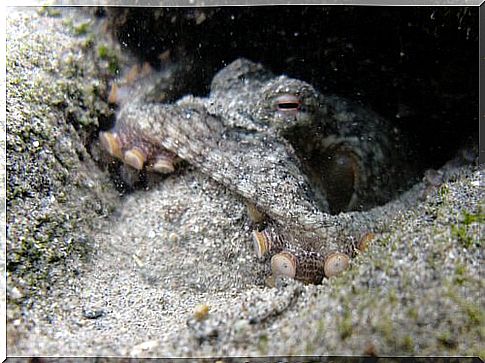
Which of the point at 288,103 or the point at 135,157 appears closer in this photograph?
the point at 288,103

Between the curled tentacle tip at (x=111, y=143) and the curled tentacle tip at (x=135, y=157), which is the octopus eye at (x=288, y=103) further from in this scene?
the curled tentacle tip at (x=111, y=143)

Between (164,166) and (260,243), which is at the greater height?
(164,166)

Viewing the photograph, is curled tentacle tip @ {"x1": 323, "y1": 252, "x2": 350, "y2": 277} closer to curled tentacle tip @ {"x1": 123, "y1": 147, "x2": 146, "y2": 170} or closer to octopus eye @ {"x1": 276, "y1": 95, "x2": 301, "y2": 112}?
octopus eye @ {"x1": 276, "y1": 95, "x2": 301, "y2": 112}

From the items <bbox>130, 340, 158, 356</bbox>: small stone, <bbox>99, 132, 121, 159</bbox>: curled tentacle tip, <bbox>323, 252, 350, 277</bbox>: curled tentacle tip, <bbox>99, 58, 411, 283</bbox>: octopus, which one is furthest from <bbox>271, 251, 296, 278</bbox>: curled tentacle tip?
<bbox>99, 132, 121, 159</bbox>: curled tentacle tip

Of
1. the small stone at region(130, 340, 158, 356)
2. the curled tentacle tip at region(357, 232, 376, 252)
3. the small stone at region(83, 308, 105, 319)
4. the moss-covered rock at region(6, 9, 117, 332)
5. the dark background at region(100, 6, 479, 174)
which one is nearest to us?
the small stone at region(130, 340, 158, 356)

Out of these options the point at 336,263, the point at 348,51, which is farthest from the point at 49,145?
the point at 348,51

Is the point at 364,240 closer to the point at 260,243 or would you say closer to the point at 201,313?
the point at 260,243

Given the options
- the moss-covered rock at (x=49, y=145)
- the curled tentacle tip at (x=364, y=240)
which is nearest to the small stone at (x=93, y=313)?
the moss-covered rock at (x=49, y=145)
